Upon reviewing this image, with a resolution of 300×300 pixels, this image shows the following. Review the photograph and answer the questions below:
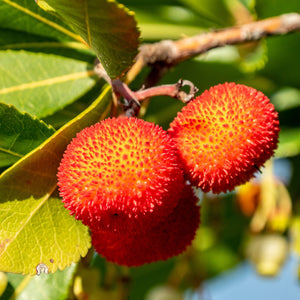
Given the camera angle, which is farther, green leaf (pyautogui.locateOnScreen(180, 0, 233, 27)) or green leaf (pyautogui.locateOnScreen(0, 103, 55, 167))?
green leaf (pyautogui.locateOnScreen(180, 0, 233, 27))

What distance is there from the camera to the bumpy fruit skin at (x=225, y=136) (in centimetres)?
107

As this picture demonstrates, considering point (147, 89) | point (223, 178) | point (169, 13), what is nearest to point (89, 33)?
point (147, 89)

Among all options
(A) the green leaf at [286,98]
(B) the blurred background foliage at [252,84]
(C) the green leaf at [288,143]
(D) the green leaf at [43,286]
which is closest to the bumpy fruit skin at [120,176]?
(D) the green leaf at [43,286]

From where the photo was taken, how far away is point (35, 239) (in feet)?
3.59

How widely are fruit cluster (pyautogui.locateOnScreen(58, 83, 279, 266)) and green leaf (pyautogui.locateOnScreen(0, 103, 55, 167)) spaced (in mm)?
99

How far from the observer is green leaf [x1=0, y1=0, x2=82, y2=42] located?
1400 mm

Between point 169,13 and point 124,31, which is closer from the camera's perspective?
point 124,31

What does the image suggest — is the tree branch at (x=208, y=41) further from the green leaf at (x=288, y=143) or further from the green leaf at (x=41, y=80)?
the green leaf at (x=288, y=143)

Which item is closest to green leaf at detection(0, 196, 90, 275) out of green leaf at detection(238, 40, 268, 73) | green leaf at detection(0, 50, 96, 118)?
green leaf at detection(0, 50, 96, 118)

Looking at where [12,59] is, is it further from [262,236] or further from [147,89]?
[262,236]

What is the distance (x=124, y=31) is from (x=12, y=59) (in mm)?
535

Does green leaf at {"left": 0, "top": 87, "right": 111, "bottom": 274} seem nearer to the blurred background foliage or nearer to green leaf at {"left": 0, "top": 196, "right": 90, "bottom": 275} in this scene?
green leaf at {"left": 0, "top": 196, "right": 90, "bottom": 275}

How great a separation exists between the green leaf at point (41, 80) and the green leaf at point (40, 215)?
1.13 ft

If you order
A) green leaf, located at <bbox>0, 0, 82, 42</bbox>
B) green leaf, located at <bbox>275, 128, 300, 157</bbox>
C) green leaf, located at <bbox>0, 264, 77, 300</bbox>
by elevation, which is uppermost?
green leaf, located at <bbox>0, 0, 82, 42</bbox>
